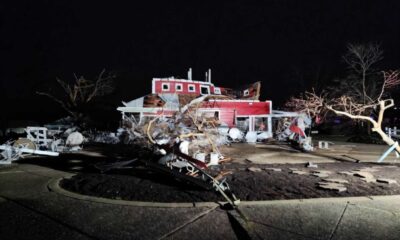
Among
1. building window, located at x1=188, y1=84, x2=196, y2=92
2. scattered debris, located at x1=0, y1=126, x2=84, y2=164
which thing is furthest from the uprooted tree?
building window, located at x1=188, y1=84, x2=196, y2=92

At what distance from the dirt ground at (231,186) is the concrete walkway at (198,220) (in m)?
0.54

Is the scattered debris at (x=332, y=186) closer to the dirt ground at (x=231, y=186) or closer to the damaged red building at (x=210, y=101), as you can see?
the dirt ground at (x=231, y=186)

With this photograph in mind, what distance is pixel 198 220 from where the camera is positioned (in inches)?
186

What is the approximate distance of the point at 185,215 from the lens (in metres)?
4.94

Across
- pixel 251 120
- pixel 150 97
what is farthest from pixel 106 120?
pixel 251 120

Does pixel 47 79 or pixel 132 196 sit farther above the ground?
pixel 47 79

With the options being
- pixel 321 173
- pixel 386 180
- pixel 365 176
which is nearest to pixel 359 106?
pixel 365 176

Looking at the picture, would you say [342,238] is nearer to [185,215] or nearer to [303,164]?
[185,215]

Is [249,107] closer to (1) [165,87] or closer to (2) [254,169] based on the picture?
(1) [165,87]

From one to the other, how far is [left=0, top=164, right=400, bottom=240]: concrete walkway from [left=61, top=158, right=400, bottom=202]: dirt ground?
0.54 meters

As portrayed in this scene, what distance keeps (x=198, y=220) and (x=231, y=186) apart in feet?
7.69

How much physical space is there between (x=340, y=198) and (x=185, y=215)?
10.5ft

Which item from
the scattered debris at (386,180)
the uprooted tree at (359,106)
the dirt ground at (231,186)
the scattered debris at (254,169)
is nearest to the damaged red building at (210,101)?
the uprooted tree at (359,106)

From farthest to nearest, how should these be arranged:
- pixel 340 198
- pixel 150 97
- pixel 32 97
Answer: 1. pixel 32 97
2. pixel 150 97
3. pixel 340 198
